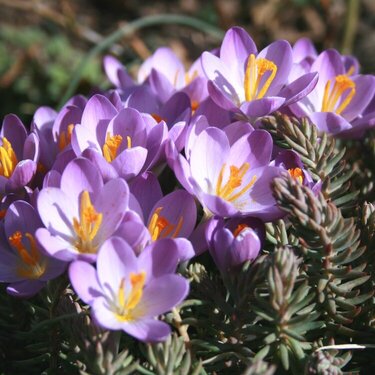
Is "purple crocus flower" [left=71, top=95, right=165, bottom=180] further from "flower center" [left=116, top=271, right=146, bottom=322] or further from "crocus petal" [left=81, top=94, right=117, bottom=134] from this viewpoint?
"flower center" [left=116, top=271, right=146, bottom=322]

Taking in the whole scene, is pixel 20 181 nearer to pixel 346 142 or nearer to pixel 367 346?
pixel 367 346

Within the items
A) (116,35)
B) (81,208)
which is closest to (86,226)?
(81,208)

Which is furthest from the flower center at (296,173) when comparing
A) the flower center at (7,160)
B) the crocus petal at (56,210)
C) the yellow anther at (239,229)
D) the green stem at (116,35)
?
the green stem at (116,35)

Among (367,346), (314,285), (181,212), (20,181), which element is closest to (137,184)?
(181,212)

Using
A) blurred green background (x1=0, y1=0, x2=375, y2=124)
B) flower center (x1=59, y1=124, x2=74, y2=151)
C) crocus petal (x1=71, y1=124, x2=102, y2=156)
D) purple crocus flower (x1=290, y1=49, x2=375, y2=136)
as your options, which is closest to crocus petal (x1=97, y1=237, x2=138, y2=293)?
crocus petal (x1=71, y1=124, x2=102, y2=156)

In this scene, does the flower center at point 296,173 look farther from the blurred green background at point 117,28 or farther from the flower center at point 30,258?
the blurred green background at point 117,28

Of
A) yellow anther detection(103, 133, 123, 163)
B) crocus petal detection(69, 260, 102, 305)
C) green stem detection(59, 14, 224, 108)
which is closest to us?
crocus petal detection(69, 260, 102, 305)

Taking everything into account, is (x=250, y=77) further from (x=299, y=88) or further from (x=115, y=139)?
(x=115, y=139)
